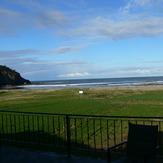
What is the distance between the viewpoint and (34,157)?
18.2ft

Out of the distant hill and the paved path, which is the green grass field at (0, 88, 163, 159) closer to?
the paved path

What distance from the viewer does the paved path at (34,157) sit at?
5289 millimetres

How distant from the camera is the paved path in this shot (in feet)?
17.4

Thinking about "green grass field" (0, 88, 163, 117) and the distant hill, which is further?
the distant hill

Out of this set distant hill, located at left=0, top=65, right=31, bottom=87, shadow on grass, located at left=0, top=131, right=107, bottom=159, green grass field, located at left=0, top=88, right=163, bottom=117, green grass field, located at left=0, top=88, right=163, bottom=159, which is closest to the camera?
shadow on grass, located at left=0, top=131, right=107, bottom=159

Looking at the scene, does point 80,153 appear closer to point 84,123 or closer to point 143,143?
point 143,143

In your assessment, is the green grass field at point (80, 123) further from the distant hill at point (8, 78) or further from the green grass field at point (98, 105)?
the distant hill at point (8, 78)

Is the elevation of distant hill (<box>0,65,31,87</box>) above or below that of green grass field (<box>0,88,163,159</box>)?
above

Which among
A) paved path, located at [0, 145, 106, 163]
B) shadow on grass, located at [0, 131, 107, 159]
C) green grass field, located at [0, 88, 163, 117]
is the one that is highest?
paved path, located at [0, 145, 106, 163]

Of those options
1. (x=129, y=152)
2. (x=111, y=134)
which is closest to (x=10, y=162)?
(x=129, y=152)

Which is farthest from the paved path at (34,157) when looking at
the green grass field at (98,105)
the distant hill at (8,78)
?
the distant hill at (8,78)

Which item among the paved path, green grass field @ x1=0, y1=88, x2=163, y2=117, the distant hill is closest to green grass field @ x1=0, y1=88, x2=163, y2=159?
green grass field @ x1=0, y1=88, x2=163, y2=117

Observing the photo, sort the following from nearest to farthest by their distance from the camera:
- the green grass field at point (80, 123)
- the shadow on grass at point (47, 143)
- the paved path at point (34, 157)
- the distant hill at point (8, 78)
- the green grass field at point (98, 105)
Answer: the paved path at point (34, 157) → the shadow on grass at point (47, 143) → the green grass field at point (80, 123) → the green grass field at point (98, 105) → the distant hill at point (8, 78)

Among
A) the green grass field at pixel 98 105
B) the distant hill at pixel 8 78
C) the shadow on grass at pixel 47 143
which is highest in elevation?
the distant hill at pixel 8 78
